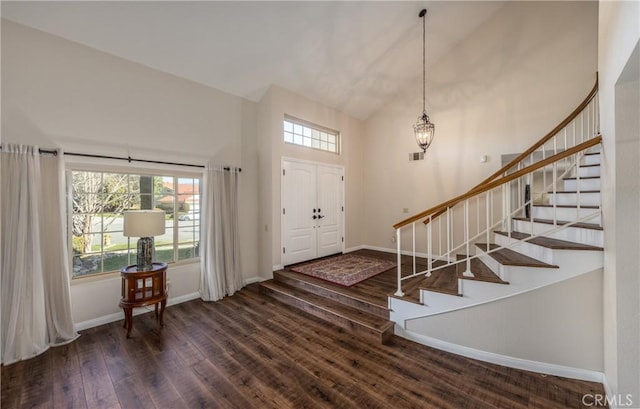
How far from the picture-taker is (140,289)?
307 centimetres

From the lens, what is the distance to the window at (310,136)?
4980 mm

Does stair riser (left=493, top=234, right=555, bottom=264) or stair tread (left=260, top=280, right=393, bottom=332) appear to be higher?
stair riser (left=493, top=234, right=555, bottom=264)

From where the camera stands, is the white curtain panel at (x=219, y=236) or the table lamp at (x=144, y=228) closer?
the table lamp at (x=144, y=228)

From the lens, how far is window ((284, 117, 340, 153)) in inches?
196

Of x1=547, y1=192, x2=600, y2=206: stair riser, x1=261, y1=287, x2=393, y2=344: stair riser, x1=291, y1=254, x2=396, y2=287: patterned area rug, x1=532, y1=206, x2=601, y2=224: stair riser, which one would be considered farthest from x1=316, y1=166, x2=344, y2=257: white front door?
x1=547, y1=192, x2=600, y2=206: stair riser

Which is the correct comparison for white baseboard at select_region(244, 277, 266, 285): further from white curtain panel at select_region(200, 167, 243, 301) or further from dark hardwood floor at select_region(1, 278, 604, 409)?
dark hardwood floor at select_region(1, 278, 604, 409)

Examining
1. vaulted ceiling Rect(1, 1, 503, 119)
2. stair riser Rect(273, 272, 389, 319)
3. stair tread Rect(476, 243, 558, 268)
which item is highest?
vaulted ceiling Rect(1, 1, 503, 119)

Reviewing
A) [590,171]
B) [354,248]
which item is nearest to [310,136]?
[354,248]

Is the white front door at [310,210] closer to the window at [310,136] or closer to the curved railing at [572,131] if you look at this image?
the window at [310,136]

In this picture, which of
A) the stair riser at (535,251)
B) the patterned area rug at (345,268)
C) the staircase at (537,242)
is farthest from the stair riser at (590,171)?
the patterned area rug at (345,268)

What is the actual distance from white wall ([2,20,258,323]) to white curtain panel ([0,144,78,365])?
0.24m

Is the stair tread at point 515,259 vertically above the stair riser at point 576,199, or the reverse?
the stair riser at point 576,199

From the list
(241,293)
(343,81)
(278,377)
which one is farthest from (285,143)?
(278,377)

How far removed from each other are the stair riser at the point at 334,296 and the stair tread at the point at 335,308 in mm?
40
